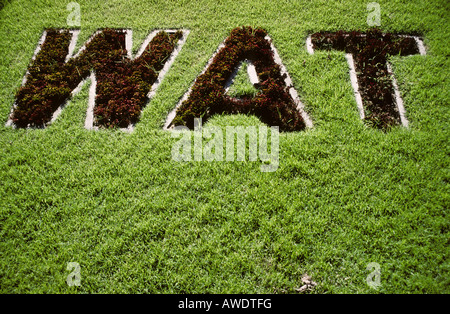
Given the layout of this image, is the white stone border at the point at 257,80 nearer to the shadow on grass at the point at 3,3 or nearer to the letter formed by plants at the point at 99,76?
the letter formed by plants at the point at 99,76

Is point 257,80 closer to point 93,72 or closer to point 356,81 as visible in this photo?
point 356,81

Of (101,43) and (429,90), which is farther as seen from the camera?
(101,43)

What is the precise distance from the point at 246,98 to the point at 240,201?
2138mm

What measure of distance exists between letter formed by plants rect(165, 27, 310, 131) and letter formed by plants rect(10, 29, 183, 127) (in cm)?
98

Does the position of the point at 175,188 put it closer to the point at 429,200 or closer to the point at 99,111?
the point at 99,111

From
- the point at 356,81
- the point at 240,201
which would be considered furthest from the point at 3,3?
the point at 356,81

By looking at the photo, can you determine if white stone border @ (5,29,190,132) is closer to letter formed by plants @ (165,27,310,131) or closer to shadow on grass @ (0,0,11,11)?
letter formed by plants @ (165,27,310,131)

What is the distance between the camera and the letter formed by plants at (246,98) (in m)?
4.99

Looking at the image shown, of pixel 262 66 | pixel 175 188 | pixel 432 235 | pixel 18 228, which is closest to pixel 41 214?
pixel 18 228

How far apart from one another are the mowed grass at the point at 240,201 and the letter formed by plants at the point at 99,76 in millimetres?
288

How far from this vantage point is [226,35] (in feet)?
20.5

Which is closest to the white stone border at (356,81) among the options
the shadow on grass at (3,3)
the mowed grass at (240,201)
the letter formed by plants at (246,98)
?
the mowed grass at (240,201)

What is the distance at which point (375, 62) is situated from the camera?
556 cm

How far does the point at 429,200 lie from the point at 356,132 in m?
1.47
